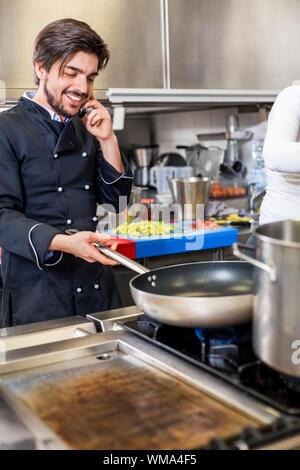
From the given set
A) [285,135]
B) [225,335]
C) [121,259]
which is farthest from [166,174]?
[225,335]

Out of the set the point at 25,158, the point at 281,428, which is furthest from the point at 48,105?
the point at 281,428

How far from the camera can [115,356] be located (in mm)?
940

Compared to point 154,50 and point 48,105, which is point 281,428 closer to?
point 48,105

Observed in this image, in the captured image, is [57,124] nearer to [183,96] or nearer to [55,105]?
[55,105]

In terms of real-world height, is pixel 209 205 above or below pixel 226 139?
below

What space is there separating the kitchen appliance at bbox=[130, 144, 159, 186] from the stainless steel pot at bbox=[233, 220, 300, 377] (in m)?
2.68

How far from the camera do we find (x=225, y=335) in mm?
912

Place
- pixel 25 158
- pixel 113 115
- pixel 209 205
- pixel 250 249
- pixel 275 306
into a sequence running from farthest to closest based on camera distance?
pixel 209 205 → pixel 113 115 → pixel 25 158 → pixel 250 249 → pixel 275 306

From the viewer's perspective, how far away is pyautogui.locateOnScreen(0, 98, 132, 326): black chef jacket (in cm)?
154

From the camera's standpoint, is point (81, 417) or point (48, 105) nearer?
point (81, 417)

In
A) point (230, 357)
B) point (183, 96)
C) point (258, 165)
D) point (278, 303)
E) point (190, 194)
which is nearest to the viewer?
point (278, 303)

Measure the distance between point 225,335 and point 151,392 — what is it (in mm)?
174

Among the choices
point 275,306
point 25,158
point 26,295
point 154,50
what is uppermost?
point 154,50

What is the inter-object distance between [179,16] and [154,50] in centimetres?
22
